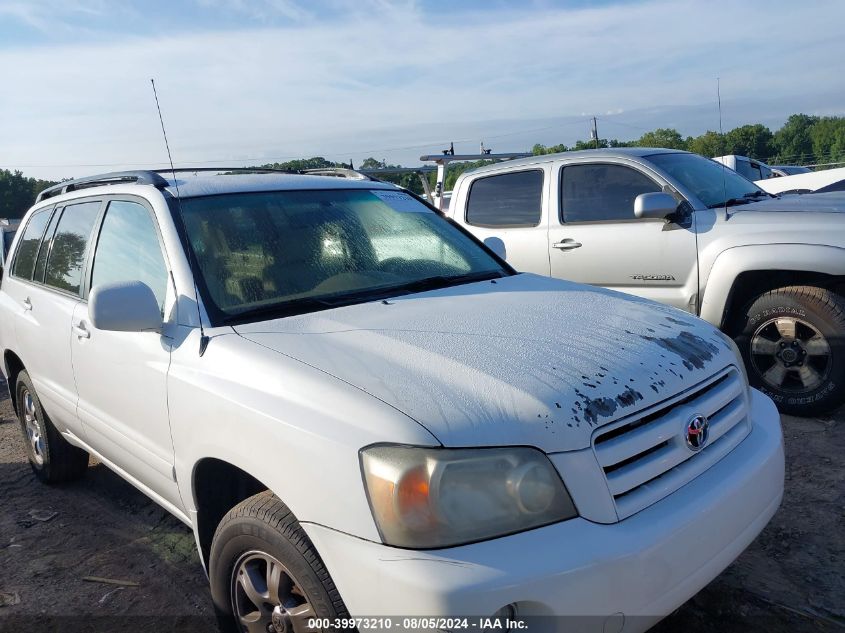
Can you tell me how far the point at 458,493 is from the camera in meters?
1.73

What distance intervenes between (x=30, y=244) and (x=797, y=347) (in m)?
4.88

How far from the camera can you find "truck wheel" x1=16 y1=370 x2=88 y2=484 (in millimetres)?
4148

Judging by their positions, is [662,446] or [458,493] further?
[662,446]

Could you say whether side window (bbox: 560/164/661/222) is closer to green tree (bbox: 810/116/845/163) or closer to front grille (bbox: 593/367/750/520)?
front grille (bbox: 593/367/750/520)

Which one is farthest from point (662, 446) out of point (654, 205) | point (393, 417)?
point (654, 205)

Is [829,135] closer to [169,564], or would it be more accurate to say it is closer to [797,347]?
[797,347]

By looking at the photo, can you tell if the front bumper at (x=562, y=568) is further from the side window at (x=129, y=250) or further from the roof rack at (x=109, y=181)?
the roof rack at (x=109, y=181)

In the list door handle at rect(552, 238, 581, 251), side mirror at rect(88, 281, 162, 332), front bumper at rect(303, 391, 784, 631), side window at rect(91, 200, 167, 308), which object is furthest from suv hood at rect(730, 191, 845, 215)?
side mirror at rect(88, 281, 162, 332)

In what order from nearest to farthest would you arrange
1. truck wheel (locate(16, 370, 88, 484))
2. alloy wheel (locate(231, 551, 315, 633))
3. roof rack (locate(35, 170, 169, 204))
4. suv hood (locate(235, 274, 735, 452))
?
suv hood (locate(235, 274, 735, 452)), alloy wheel (locate(231, 551, 315, 633)), roof rack (locate(35, 170, 169, 204)), truck wheel (locate(16, 370, 88, 484))

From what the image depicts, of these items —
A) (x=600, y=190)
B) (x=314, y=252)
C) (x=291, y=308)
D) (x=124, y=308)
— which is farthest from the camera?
(x=600, y=190)

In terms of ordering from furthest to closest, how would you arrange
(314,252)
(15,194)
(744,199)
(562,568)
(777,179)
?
(15,194), (777,179), (744,199), (314,252), (562,568)

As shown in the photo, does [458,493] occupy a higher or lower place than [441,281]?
lower

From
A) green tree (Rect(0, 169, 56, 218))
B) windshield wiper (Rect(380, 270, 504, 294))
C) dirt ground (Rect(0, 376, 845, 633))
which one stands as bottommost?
dirt ground (Rect(0, 376, 845, 633))

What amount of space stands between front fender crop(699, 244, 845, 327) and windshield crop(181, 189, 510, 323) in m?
2.00
